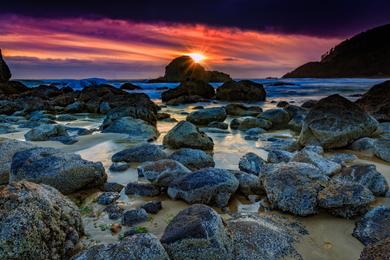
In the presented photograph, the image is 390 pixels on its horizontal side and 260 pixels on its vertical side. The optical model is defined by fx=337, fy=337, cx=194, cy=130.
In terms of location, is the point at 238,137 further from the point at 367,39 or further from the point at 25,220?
the point at 367,39

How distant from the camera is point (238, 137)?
934cm

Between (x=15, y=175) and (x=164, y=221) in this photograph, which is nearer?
(x=164, y=221)

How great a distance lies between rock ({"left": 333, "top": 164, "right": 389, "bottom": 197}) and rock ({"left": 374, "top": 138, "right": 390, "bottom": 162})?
199 centimetres

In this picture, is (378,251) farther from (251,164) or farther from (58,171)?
(58,171)

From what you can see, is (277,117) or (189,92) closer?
(277,117)

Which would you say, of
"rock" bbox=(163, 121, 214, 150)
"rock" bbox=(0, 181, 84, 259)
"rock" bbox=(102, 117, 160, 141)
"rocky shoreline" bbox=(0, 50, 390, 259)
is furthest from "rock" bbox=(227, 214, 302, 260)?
"rock" bbox=(102, 117, 160, 141)

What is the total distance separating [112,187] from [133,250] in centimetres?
240

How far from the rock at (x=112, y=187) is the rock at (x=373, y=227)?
3.07 metres

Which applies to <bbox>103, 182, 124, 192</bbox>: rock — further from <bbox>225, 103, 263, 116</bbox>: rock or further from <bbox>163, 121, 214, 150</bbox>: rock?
<bbox>225, 103, 263, 116</bbox>: rock

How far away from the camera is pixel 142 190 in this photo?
15.4 ft

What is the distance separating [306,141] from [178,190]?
4506mm

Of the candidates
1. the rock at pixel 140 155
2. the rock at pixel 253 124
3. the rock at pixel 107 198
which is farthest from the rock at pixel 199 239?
the rock at pixel 253 124

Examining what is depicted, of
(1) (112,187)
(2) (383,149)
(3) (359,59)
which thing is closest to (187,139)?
(1) (112,187)

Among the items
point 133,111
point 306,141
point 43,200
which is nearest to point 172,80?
point 133,111
